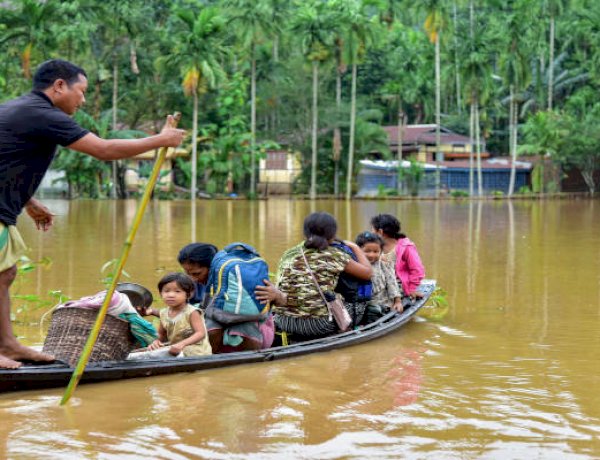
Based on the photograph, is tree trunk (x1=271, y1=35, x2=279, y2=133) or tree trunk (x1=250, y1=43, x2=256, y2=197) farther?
tree trunk (x1=271, y1=35, x2=279, y2=133)

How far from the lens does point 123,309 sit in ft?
19.1

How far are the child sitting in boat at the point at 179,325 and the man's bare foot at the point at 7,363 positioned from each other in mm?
995

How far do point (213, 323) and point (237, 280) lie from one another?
38cm

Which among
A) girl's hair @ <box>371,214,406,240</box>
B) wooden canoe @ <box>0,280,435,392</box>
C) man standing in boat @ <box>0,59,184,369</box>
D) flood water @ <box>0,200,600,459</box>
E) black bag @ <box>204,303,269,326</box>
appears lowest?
flood water @ <box>0,200,600,459</box>

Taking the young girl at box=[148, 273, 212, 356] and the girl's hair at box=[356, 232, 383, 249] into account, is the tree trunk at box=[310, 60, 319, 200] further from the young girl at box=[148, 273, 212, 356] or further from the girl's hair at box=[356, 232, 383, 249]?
the young girl at box=[148, 273, 212, 356]

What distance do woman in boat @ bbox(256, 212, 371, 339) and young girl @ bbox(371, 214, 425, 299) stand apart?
5.49 feet

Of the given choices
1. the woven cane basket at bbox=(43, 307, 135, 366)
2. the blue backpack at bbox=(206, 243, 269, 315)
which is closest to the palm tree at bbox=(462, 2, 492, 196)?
the blue backpack at bbox=(206, 243, 269, 315)

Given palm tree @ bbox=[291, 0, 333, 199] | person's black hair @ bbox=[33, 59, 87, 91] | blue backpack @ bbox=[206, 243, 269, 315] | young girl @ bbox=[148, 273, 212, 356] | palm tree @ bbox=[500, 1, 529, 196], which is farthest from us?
palm tree @ bbox=[500, 1, 529, 196]

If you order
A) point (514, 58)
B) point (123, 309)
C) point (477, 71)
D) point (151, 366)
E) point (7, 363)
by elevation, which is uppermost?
point (514, 58)

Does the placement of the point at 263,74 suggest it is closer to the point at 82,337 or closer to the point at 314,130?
the point at 314,130

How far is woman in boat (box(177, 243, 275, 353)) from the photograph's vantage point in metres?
6.49

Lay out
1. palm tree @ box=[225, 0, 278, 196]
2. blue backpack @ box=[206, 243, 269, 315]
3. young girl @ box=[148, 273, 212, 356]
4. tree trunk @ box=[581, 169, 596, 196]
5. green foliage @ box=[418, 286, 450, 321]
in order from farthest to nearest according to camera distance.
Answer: tree trunk @ box=[581, 169, 596, 196] → palm tree @ box=[225, 0, 278, 196] → green foliage @ box=[418, 286, 450, 321] → blue backpack @ box=[206, 243, 269, 315] → young girl @ box=[148, 273, 212, 356]

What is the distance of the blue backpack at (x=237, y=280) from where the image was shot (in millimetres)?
6352

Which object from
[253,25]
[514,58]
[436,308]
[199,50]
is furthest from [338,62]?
[436,308]
